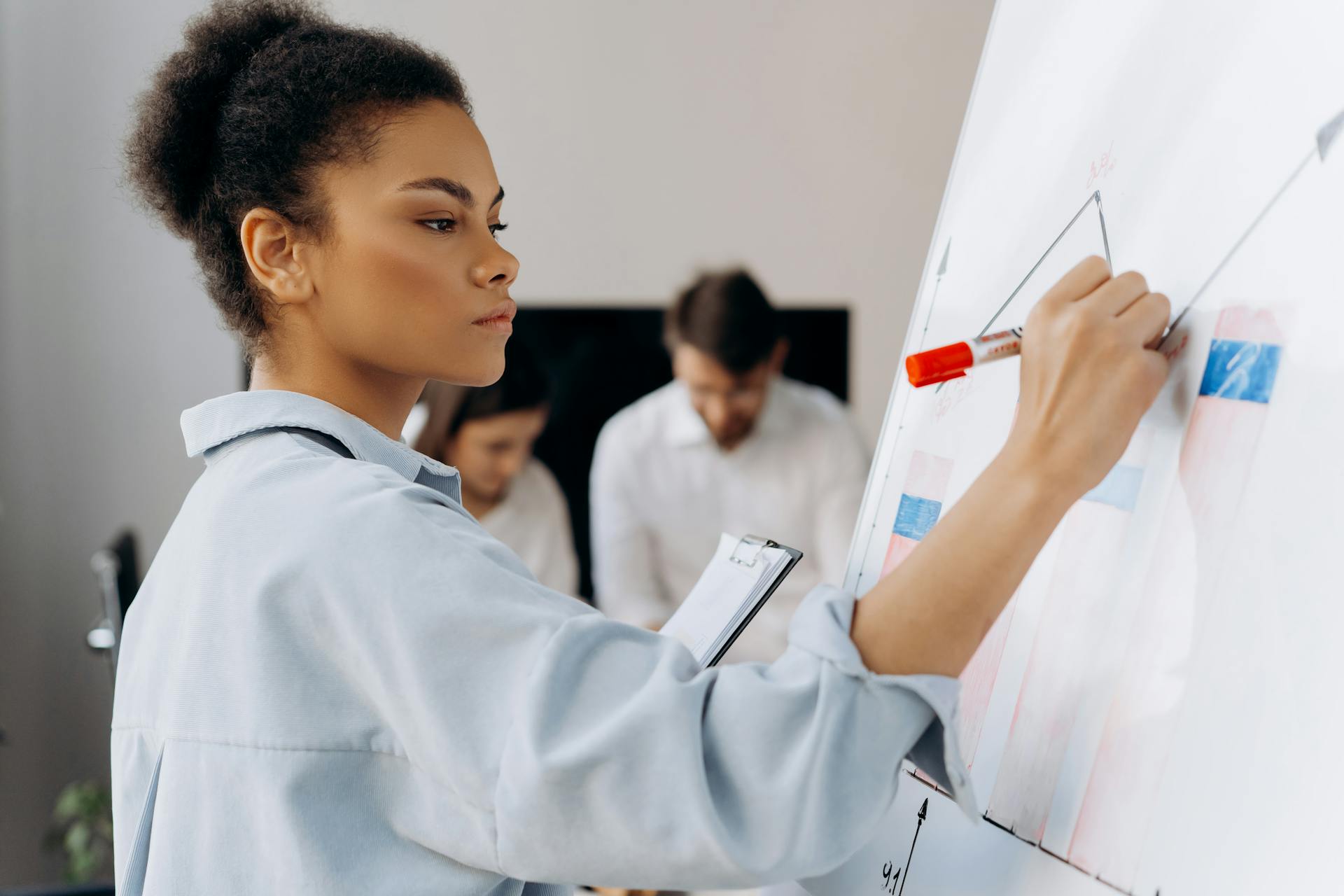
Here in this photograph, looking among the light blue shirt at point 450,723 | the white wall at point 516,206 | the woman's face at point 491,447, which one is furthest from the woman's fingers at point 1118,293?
the white wall at point 516,206

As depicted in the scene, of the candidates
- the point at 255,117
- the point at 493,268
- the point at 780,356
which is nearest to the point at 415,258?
the point at 493,268

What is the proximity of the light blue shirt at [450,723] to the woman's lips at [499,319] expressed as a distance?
0.46 ft

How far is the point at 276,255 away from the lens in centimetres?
71

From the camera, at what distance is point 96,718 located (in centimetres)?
271

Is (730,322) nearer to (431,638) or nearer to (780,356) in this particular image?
(780,356)

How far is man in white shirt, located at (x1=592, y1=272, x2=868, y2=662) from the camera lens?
8.47 ft

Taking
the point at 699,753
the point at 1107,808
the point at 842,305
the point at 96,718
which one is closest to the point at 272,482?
the point at 699,753

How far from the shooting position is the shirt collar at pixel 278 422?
0.65 metres

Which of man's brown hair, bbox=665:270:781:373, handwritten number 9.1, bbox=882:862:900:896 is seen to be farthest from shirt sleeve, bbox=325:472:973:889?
man's brown hair, bbox=665:270:781:373

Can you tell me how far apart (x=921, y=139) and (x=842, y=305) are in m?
0.54

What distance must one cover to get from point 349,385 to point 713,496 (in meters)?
2.02

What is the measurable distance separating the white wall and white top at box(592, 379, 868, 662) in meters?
0.55

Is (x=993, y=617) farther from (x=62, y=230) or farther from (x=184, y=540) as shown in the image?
(x=62, y=230)

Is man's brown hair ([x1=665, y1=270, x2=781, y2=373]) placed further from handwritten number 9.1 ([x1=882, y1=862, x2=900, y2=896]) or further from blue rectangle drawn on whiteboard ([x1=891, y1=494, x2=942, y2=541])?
handwritten number 9.1 ([x1=882, y1=862, x2=900, y2=896])
